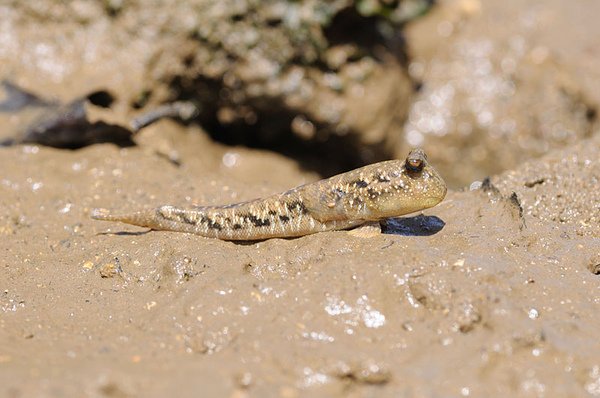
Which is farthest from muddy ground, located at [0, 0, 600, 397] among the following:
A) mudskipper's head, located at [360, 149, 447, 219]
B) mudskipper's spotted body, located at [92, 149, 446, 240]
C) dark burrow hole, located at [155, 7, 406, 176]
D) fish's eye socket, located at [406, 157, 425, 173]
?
dark burrow hole, located at [155, 7, 406, 176]

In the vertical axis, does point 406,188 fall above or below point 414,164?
below

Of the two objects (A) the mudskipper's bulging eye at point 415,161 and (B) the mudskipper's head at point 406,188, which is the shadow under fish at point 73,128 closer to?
(B) the mudskipper's head at point 406,188

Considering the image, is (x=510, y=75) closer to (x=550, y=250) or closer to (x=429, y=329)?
(x=550, y=250)

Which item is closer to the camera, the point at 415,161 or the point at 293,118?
the point at 415,161

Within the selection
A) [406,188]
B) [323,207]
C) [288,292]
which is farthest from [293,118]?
[288,292]

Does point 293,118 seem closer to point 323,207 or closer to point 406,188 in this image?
point 323,207

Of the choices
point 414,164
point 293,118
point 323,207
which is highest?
point 293,118

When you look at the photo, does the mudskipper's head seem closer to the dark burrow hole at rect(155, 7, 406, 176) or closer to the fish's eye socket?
the fish's eye socket

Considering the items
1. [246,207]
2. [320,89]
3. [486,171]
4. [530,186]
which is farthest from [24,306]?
[486,171]
